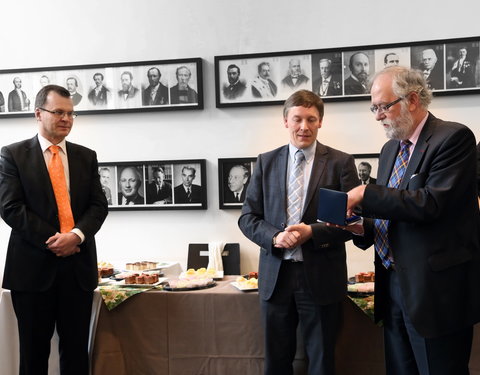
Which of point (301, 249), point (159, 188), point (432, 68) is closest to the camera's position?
point (301, 249)

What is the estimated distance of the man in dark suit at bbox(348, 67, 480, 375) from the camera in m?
1.93

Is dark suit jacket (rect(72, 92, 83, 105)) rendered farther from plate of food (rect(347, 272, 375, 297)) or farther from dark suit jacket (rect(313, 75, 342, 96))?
plate of food (rect(347, 272, 375, 297))

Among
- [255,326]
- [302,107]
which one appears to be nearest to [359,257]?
[255,326]

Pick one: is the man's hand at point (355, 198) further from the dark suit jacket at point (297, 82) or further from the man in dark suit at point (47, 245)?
the dark suit jacket at point (297, 82)

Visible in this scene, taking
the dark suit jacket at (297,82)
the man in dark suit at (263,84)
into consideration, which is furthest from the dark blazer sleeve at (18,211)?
the dark suit jacket at (297,82)

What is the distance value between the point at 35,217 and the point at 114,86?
6.19 ft

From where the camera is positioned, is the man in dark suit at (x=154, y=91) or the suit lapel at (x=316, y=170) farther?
the man in dark suit at (x=154, y=91)

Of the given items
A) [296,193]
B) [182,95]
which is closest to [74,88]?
[182,95]

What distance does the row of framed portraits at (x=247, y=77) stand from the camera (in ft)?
12.7

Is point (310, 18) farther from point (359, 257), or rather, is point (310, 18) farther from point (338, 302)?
point (338, 302)

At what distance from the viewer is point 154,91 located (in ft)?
14.1

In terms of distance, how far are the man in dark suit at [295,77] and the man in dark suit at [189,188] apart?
102cm

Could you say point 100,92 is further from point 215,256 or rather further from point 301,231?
point 301,231

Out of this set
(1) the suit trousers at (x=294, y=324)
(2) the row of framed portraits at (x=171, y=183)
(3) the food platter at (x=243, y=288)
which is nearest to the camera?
(1) the suit trousers at (x=294, y=324)
